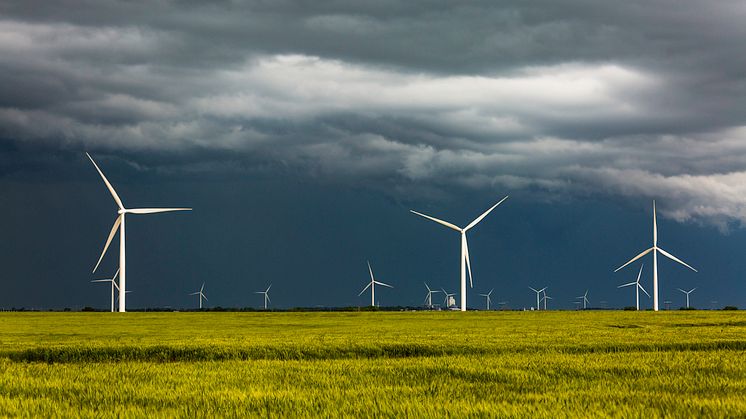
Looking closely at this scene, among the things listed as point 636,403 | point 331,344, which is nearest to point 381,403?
point 636,403

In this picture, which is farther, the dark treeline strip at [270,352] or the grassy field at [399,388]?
the dark treeline strip at [270,352]

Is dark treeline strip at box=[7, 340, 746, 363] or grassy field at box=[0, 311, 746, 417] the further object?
dark treeline strip at box=[7, 340, 746, 363]

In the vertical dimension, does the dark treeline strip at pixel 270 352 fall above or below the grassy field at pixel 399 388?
below

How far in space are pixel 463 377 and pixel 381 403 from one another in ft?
21.1

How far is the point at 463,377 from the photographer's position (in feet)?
70.5

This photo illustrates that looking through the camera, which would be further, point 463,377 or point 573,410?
point 463,377

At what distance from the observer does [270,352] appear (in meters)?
33.2

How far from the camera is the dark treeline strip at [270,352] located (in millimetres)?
32750

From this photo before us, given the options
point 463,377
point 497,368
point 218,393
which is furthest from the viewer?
point 497,368

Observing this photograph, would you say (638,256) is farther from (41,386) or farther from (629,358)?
(41,386)

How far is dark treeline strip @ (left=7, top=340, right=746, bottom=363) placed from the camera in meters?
32.8

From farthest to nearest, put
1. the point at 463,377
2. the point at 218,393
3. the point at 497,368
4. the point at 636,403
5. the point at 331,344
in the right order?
the point at 331,344, the point at 497,368, the point at 463,377, the point at 218,393, the point at 636,403

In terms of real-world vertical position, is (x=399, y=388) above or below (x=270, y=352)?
above

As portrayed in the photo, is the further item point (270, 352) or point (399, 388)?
point (270, 352)
